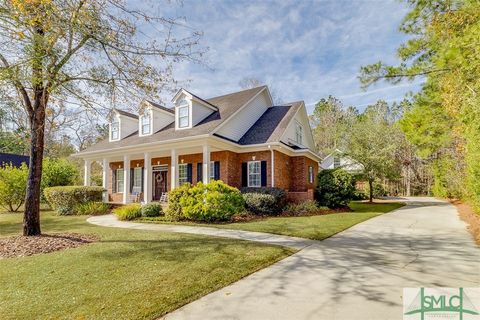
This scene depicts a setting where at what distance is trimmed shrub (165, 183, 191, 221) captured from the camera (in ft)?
38.0

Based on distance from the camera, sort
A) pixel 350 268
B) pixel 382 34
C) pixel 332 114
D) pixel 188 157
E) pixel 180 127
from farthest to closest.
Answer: pixel 332 114 < pixel 188 157 < pixel 180 127 < pixel 382 34 < pixel 350 268

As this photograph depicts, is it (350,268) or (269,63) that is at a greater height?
(269,63)

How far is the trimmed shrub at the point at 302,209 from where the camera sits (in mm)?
13703

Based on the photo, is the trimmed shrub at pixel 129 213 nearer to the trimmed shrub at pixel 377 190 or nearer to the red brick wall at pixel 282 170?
the red brick wall at pixel 282 170

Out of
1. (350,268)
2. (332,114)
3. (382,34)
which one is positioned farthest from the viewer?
(332,114)

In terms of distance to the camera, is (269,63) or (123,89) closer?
(123,89)

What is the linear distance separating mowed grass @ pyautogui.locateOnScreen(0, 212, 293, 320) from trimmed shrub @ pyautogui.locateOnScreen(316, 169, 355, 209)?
10.2 meters

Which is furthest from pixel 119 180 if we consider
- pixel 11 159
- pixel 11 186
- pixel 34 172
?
pixel 11 159

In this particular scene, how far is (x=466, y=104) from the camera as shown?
6.73 meters

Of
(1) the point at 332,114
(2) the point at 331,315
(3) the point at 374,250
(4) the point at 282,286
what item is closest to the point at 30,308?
(4) the point at 282,286

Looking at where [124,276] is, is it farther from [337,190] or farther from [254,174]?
[337,190]

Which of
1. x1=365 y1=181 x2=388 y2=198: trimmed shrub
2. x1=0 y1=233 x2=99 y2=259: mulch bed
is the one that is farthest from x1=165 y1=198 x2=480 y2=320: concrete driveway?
x1=365 y1=181 x2=388 y2=198: trimmed shrub

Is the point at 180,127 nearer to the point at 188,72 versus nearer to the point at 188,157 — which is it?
the point at 188,157

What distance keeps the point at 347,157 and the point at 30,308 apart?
20688mm
